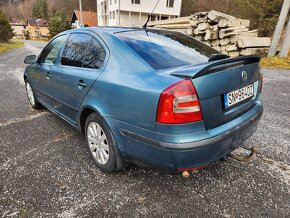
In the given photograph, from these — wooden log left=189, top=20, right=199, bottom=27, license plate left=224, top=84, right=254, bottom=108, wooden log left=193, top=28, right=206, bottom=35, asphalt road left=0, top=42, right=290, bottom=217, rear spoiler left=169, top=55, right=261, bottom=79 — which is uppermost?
wooden log left=189, top=20, right=199, bottom=27

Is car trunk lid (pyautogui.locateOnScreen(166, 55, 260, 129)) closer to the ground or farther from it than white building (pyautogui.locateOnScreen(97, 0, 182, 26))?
closer to the ground

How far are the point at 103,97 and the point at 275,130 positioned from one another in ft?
9.14

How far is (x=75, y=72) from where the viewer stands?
2629 millimetres

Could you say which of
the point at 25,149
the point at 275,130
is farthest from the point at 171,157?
the point at 275,130

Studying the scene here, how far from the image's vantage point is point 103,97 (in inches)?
84.6

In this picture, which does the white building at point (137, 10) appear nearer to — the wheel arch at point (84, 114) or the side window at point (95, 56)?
the side window at point (95, 56)

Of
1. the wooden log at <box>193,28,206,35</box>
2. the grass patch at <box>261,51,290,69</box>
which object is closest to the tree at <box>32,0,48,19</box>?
the wooden log at <box>193,28,206,35</box>

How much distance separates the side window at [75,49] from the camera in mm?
2661

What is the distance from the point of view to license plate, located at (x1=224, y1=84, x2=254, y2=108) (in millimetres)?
1939

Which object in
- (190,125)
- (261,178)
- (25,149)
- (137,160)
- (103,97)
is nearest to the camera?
(190,125)

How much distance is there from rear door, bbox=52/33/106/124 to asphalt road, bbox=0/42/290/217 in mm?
595

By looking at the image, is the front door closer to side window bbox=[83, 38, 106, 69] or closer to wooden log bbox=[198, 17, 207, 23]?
side window bbox=[83, 38, 106, 69]

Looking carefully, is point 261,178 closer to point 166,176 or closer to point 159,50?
point 166,176

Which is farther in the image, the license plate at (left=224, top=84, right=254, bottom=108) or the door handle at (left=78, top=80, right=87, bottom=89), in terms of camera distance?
the door handle at (left=78, top=80, right=87, bottom=89)
